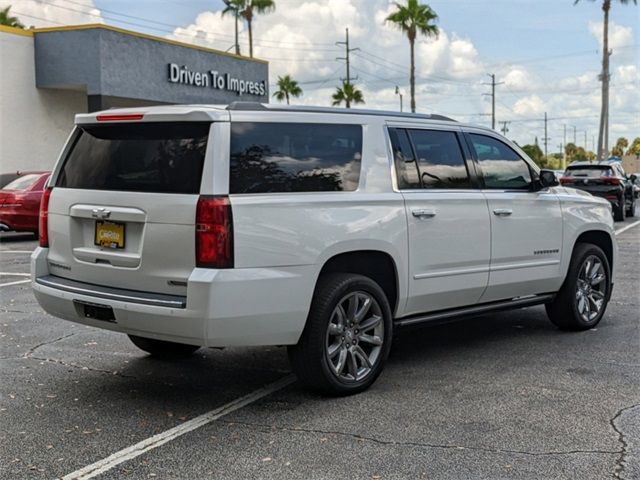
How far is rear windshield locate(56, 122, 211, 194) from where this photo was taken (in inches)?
196

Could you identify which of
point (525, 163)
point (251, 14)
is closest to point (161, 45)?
point (525, 163)

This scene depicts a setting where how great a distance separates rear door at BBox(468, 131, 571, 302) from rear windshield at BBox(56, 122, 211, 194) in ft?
8.64

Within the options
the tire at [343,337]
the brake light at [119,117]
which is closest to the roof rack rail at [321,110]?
the brake light at [119,117]

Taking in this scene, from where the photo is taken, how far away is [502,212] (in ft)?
21.5

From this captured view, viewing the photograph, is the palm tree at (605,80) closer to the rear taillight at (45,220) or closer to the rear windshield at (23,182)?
the rear windshield at (23,182)

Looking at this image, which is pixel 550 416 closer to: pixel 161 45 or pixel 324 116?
pixel 324 116

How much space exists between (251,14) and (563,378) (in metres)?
49.6

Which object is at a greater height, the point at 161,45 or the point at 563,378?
the point at 161,45

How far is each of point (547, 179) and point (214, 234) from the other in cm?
351

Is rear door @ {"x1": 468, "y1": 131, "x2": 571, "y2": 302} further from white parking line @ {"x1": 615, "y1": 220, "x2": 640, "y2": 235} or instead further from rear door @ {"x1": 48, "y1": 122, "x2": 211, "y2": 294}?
white parking line @ {"x1": 615, "y1": 220, "x2": 640, "y2": 235}

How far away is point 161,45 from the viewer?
26516 mm

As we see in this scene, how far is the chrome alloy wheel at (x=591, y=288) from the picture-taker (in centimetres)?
752

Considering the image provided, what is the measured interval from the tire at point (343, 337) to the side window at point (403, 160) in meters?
0.85

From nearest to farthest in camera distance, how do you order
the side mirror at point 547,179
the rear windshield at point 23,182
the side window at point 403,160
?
the side window at point 403,160 < the side mirror at point 547,179 < the rear windshield at point 23,182
